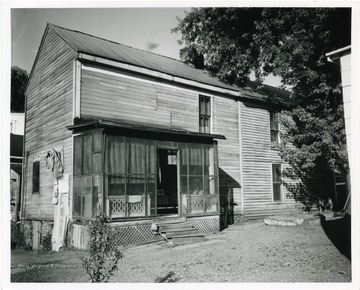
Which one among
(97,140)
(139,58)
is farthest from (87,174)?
(139,58)

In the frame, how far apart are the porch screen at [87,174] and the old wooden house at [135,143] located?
0.12 ft

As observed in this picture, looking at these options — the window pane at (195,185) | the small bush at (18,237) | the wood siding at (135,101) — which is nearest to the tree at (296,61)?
the wood siding at (135,101)

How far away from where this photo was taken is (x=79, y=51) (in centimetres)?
1270

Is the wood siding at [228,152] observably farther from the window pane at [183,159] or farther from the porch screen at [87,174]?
the porch screen at [87,174]

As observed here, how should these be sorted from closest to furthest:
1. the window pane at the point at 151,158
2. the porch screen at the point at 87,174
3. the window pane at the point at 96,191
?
1. the window pane at the point at 96,191
2. the porch screen at the point at 87,174
3. the window pane at the point at 151,158

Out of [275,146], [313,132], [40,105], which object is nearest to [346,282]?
[313,132]

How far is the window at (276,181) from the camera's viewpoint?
18.9m

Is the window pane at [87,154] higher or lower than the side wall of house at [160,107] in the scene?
lower

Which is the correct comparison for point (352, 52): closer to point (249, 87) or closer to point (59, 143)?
point (59, 143)

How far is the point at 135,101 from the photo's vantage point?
46.8 feet

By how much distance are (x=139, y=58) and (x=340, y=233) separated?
1160cm

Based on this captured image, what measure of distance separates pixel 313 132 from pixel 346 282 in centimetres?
1054

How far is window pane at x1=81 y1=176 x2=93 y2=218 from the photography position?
11.4m

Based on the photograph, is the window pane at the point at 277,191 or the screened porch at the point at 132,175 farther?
the window pane at the point at 277,191
